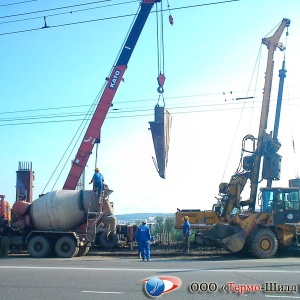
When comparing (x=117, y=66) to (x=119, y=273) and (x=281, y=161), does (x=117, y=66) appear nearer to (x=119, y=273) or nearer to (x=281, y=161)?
(x=281, y=161)

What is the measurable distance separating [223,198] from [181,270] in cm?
1073

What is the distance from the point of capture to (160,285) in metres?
11.9

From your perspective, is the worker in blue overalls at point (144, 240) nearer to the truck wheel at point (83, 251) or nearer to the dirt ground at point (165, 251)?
the dirt ground at point (165, 251)

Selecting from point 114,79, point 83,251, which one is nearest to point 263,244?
point 83,251

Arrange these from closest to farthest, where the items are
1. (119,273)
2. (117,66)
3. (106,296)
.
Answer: (106,296) < (119,273) < (117,66)

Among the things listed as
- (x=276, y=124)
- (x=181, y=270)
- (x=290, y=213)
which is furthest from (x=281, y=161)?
(x=181, y=270)

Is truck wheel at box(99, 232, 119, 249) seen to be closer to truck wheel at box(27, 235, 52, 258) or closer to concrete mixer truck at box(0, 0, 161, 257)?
concrete mixer truck at box(0, 0, 161, 257)

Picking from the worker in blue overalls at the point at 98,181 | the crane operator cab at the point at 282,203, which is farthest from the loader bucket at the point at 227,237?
the worker in blue overalls at the point at 98,181

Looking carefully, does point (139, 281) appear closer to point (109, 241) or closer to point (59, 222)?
point (59, 222)

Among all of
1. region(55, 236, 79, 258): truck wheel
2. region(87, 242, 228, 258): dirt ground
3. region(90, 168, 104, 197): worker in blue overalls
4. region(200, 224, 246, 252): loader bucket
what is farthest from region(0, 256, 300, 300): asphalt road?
region(87, 242, 228, 258): dirt ground

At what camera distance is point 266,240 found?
20.0m

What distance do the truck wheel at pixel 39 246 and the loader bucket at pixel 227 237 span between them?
21.2ft

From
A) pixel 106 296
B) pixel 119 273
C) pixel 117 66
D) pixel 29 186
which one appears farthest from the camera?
pixel 29 186

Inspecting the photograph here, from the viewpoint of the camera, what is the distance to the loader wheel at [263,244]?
64.7 feet
